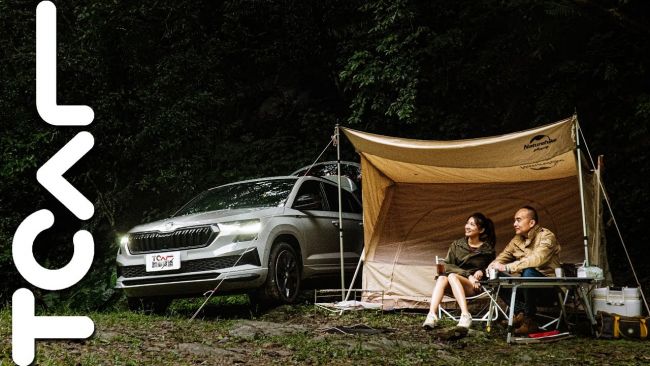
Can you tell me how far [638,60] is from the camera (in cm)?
1052

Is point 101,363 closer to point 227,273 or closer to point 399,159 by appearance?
point 227,273

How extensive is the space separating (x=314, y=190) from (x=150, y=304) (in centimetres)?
252

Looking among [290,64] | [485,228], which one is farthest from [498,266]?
[290,64]

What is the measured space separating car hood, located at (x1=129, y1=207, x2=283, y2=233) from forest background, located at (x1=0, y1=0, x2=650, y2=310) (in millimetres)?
2999

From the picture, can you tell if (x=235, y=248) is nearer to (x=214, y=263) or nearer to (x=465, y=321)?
(x=214, y=263)

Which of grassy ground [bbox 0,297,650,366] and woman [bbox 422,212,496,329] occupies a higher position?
woman [bbox 422,212,496,329]

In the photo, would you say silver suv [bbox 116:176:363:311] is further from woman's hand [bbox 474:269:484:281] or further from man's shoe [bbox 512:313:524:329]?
man's shoe [bbox 512:313:524:329]

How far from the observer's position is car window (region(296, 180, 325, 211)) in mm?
8674

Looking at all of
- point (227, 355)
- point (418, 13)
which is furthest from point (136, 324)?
point (418, 13)

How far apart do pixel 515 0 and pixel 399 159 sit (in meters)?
4.91

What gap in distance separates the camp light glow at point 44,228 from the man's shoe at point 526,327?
148 inches

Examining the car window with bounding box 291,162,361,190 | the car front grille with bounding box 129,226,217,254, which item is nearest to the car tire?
the car front grille with bounding box 129,226,217,254

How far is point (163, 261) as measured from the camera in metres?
7.41

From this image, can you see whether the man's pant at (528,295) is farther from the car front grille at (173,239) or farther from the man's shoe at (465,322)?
the car front grille at (173,239)
